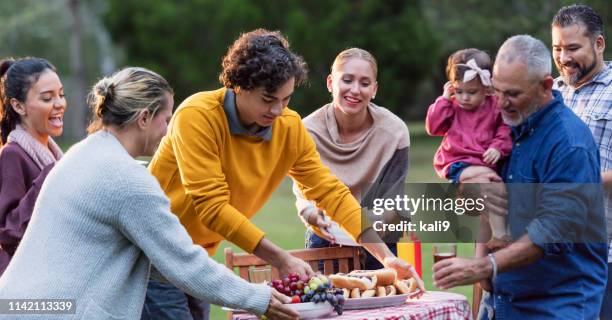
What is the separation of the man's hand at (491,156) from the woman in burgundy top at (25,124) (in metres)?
2.11

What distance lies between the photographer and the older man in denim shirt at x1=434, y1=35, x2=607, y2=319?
155 inches

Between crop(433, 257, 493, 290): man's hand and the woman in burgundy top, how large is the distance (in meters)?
2.03

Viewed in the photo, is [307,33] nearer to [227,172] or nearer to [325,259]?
[325,259]

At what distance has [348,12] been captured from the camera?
116ft

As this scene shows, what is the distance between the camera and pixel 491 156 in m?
4.57

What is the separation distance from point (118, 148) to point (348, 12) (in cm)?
3223

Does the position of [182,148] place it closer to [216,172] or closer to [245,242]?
[216,172]

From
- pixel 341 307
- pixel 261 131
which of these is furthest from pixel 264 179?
pixel 341 307

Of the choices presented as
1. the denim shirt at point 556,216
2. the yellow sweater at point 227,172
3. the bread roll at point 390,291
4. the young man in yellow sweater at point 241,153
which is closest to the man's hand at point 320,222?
the yellow sweater at point 227,172

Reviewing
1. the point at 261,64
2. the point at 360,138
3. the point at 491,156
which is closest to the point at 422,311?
the point at 491,156

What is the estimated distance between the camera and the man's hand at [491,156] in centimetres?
457

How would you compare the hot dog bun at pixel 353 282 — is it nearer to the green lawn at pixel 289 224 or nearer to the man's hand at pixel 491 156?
the man's hand at pixel 491 156

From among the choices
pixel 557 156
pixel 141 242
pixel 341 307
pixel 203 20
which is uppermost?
pixel 203 20

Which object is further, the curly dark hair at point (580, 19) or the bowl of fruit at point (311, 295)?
the curly dark hair at point (580, 19)
